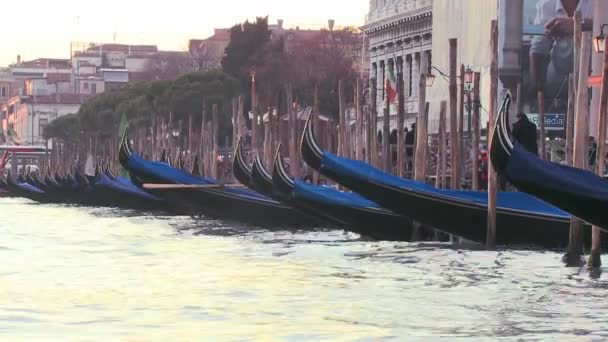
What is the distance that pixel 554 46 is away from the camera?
28531 millimetres

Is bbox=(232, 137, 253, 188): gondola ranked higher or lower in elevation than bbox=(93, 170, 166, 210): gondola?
higher

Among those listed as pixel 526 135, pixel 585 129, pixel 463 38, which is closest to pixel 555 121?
pixel 463 38

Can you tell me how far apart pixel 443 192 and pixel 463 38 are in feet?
68.5

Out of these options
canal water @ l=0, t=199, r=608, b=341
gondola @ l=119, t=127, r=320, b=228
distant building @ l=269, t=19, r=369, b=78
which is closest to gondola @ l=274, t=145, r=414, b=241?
canal water @ l=0, t=199, r=608, b=341

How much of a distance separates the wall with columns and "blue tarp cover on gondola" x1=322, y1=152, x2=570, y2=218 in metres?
14.8

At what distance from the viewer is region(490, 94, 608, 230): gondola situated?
398 inches

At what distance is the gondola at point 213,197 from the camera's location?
60.9 feet

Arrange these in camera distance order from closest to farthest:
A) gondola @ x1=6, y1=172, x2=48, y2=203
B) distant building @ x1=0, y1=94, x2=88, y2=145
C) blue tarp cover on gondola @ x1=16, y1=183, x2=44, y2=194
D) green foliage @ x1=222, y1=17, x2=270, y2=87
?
gondola @ x1=6, y1=172, x2=48, y2=203 → blue tarp cover on gondola @ x1=16, y1=183, x2=44, y2=194 → green foliage @ x1=222, y1=17, x2=270, y2=87 → distant building @ x1=0, y1=94, x2=88, y2=145

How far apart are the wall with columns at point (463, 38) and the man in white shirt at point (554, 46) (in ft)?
2.99

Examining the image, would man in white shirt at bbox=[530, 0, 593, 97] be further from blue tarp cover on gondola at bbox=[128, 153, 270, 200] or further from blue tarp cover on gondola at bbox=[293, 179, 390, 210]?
blue tarp cover on gondola at bbox=[293, 179, 390, 210]

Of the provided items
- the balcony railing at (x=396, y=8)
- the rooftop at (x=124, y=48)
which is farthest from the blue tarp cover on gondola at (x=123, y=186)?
the rooftop at (x=124, y=48)

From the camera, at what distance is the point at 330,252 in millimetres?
15055

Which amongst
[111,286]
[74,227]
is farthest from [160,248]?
[74,227]

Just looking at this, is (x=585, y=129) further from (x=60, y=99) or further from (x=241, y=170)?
(x=60, y=99)
